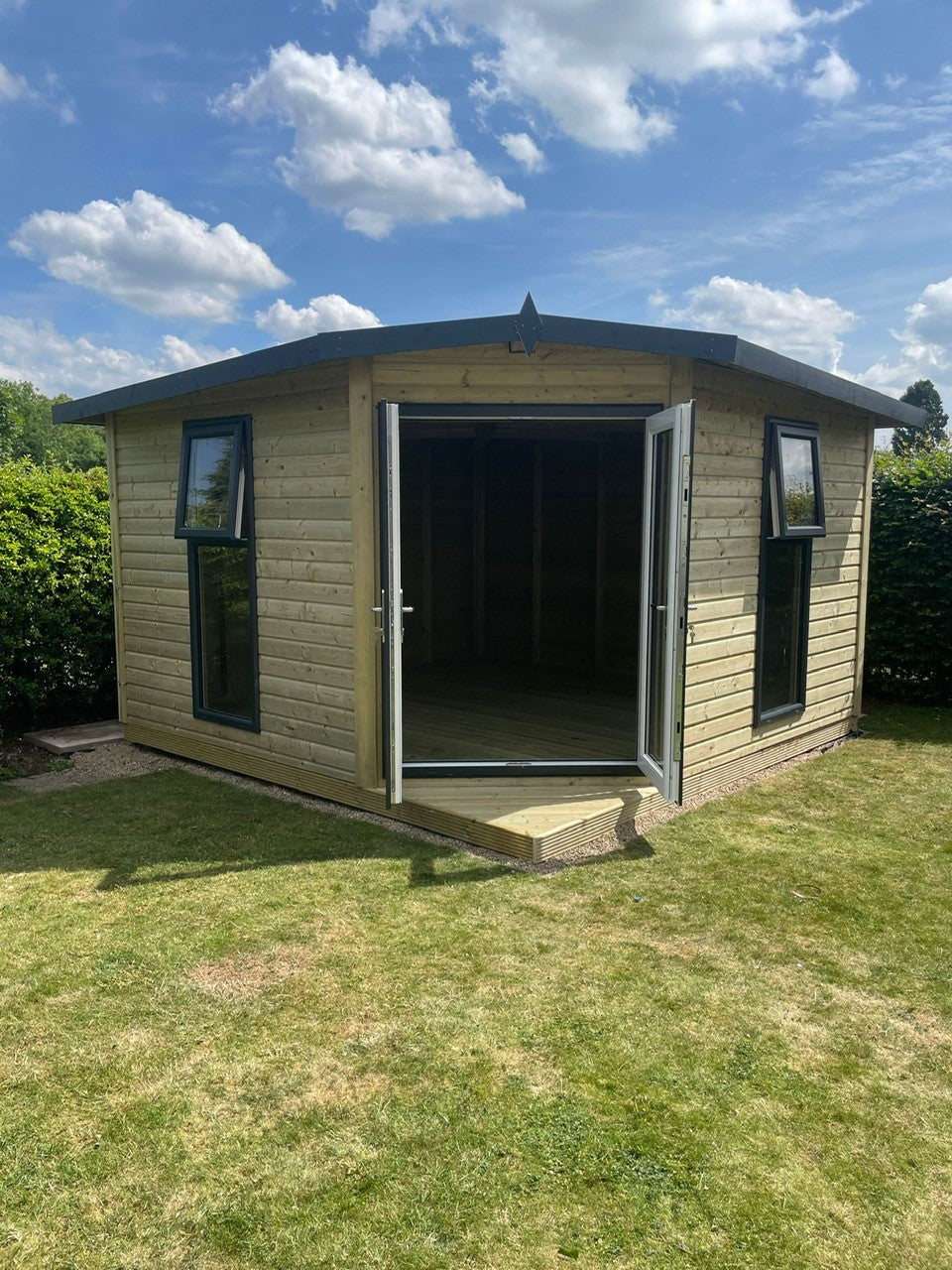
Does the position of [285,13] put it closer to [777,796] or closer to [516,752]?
[516,752]

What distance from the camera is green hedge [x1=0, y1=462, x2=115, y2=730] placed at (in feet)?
22.3

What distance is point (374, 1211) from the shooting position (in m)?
2.12

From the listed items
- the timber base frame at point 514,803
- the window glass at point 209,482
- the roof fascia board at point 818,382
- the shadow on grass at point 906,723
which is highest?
the roof fascia board at point 818,382

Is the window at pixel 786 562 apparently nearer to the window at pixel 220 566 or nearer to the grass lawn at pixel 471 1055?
the grass lawn at pixel 471 1055

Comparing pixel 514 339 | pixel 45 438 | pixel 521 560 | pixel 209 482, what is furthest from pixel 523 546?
pixel 45 438

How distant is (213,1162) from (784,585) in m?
5.03

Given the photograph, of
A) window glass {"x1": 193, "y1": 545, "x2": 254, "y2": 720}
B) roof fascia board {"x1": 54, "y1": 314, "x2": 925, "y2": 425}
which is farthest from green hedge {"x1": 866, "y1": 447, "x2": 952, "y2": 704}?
window glass {"x1": 193, "y1": 545, "x2": 254, "y2": 720}

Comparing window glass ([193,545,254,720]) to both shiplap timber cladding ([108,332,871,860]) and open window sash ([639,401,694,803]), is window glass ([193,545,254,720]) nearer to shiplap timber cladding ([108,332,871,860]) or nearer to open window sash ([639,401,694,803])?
shiplap timber cladding ([108,332,871,860])

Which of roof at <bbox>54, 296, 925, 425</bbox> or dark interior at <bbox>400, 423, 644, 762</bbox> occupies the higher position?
roof at <bbox>54, 296, 925, 425</bbox>

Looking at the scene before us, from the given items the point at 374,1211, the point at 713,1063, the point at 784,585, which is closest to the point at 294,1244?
the point at 374,1211

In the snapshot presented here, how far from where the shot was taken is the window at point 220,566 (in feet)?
18.8

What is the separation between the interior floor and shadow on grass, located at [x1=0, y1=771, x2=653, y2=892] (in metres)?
0.94

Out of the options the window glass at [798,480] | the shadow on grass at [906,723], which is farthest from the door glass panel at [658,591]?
the shadow on grass at [906,723]

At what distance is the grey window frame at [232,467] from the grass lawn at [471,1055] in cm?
206
